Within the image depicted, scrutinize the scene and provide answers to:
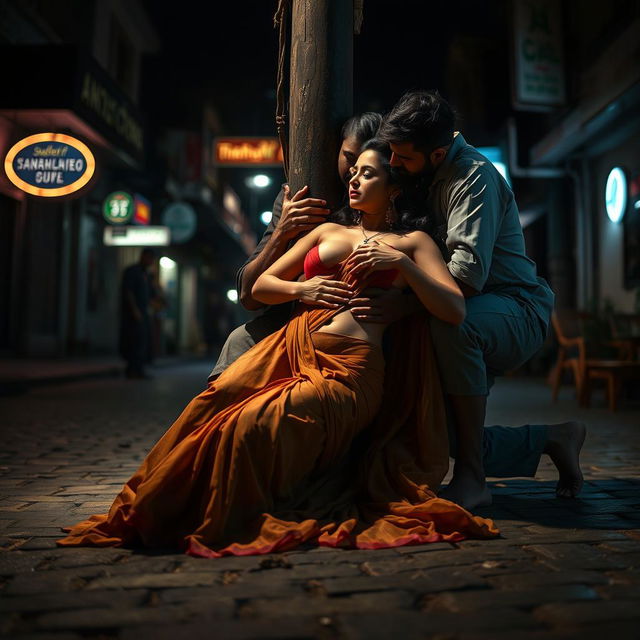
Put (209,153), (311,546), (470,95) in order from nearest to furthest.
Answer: (311,546) < (470,95) < (209,153)

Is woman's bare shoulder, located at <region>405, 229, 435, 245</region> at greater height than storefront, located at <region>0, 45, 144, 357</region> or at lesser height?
A: lesser

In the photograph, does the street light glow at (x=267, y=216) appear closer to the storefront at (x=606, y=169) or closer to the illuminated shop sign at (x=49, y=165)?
the illuminated shop sign at (x=49, y=165)

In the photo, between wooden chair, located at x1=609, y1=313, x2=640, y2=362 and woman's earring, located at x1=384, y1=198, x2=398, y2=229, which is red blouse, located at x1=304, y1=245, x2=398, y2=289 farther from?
wooden chair, located at x1=609, y1=313, x2=640, y2=362

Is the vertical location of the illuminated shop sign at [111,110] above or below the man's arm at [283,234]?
above

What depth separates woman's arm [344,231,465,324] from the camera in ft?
8.53

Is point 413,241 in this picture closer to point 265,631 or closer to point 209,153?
point 265,631

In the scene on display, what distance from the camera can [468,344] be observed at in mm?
2766

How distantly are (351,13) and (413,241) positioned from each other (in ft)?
4.19

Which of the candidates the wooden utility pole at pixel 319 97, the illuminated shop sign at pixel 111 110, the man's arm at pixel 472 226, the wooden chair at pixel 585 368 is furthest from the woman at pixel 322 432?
the illuminated shop sign at pixel 111 110

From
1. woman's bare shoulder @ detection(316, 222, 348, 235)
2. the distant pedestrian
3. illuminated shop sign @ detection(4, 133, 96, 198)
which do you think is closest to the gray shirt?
woman's bare shoulder @ detection(316, 222, 348, 235)

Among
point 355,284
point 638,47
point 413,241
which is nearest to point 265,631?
point 355,284

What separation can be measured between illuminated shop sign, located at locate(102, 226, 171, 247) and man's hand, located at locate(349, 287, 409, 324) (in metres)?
15.4

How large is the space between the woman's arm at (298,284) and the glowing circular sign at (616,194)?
917 centimetres

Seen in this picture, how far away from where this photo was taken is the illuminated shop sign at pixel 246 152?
1650 cm
